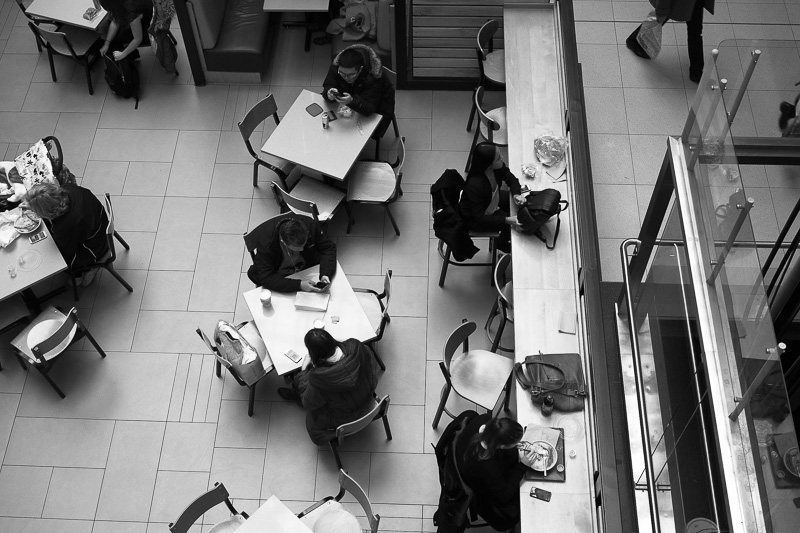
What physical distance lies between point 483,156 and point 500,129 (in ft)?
4.33

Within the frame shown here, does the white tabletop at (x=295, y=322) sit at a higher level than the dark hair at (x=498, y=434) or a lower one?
higher

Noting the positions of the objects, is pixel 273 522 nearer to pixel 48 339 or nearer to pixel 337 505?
pixel 337 505

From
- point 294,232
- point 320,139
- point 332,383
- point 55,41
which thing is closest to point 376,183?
point 320,139

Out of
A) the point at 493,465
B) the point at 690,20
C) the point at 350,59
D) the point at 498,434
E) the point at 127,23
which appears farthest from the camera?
the point at 127,23

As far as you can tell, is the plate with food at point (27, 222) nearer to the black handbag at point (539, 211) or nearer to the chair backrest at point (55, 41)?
the chair backrest at point (55, 41)

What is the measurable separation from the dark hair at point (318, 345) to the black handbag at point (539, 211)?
1987 millimetres

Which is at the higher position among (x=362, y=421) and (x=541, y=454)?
(x=362, y=421)

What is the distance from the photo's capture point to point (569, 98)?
23.9ft

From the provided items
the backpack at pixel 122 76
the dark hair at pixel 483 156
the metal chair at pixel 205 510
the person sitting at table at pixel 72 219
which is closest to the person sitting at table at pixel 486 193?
the dark hair at pixel 483 156

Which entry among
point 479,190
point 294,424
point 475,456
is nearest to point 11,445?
point 294,424

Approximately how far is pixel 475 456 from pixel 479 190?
94.3 inches

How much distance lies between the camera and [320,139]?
24.8 ft

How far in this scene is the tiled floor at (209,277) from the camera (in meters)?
6.58

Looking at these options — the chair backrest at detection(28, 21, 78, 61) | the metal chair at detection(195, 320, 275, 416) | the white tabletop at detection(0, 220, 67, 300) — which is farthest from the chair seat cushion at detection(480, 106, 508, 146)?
the chair backrest at detection(28, 21, 78, 61)
